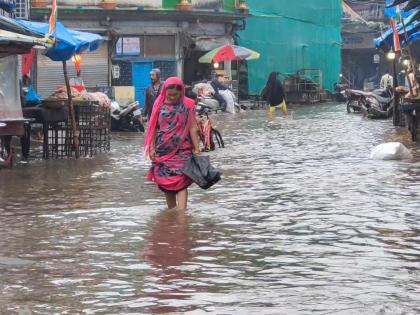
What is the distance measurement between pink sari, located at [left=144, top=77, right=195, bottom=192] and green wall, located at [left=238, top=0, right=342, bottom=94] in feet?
102

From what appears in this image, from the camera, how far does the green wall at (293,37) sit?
41469 mm

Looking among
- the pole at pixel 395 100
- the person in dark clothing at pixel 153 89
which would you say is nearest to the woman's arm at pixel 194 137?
the person in dark clothing at pixel 153 89

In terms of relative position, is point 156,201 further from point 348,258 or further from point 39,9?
point 39,9

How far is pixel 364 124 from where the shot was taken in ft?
78.9

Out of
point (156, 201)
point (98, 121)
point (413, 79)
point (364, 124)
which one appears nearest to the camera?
point (156, 201)

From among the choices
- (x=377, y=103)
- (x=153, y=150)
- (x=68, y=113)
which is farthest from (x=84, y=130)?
(x=377, y=103)

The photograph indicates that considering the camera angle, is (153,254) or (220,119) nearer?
(153,254)

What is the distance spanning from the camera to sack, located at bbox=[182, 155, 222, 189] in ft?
29.0

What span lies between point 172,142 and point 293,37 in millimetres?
35209

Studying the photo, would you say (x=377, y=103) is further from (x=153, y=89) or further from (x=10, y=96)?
(x=10, y=96)

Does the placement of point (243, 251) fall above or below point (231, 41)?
below

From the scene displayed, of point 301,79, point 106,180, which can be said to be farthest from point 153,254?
point 301,79

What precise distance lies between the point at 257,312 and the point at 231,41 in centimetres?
3312

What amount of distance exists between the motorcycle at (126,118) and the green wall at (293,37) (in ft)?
58.2
